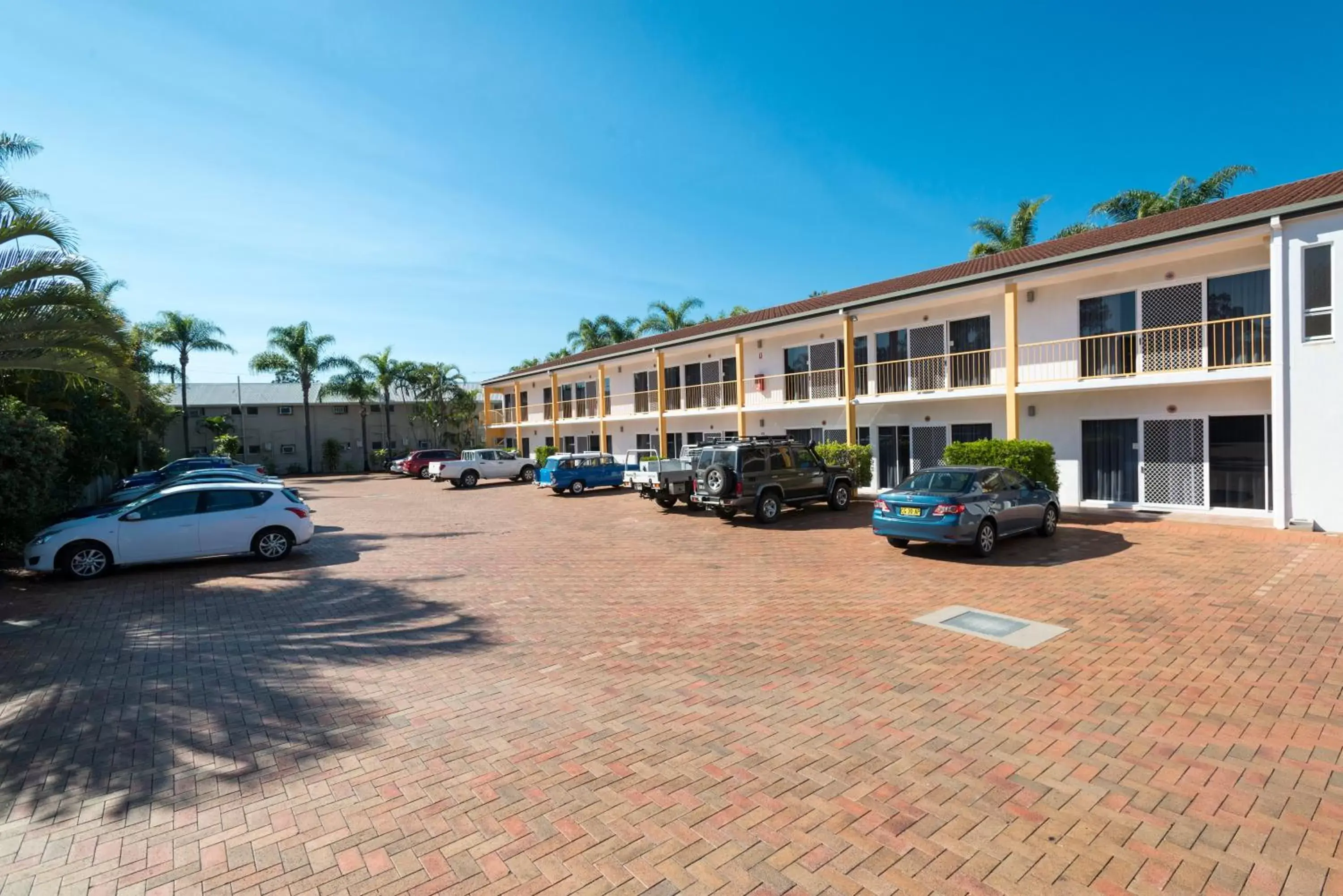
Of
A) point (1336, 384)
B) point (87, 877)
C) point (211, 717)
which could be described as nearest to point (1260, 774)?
point (87, 877)

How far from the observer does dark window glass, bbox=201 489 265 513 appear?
444 inches

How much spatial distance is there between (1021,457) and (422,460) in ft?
99.4

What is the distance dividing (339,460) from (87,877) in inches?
1913

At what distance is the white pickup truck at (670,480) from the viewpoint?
1695 cm

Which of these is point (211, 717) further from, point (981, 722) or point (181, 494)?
point (181, 494)

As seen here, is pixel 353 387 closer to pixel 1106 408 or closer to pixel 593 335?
pixel 593 335

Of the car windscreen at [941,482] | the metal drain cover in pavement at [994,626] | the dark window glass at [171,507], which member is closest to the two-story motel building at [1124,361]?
the car windscreen at [941,482]

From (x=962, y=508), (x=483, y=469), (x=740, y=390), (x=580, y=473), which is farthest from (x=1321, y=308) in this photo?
(x=483, y=469)

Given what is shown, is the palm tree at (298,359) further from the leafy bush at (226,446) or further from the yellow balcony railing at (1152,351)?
the yellow balcony railing at (1152,351)

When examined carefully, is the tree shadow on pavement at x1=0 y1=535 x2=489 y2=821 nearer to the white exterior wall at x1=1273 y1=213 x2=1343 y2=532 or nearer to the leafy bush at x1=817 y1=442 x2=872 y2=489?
the leafy bush at x1=817 y1=442 x2=872 y2=489

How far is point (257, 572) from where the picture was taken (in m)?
10.9

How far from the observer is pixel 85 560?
1045 centimetres

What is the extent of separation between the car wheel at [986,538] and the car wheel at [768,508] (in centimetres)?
517

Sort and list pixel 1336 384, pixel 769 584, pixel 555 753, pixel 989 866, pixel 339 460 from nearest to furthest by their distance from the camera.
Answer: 1. pixel 989 866
2. pixel 555 753
3. pixel 769 584
4. pixel 1336 384
5. pixel 339 460
